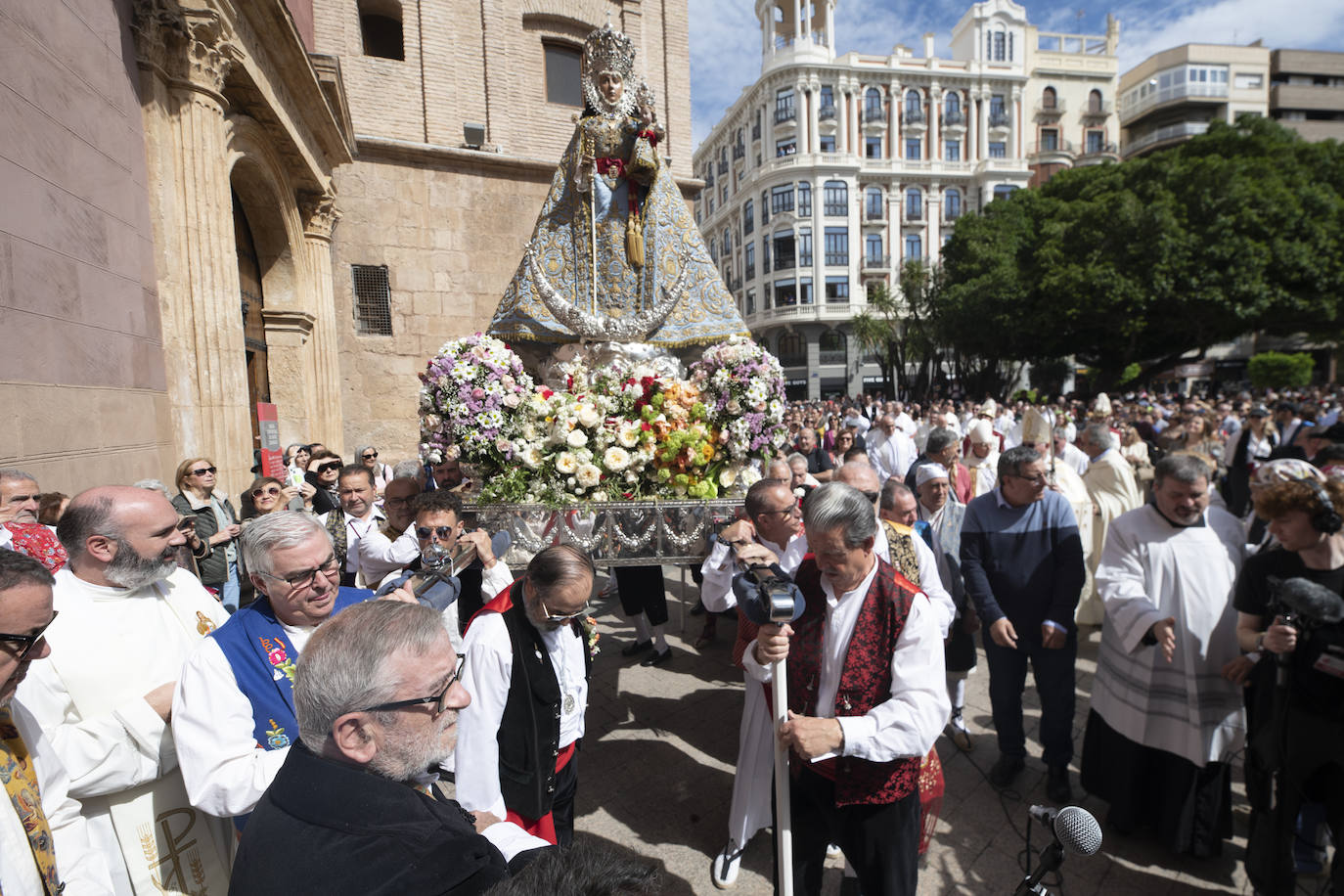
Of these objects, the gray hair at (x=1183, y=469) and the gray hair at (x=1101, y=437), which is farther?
the gray hair at (x=1101, y=437)

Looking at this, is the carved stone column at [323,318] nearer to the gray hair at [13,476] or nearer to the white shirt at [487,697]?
the gray hair at [13,476]

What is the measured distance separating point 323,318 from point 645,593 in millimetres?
7532

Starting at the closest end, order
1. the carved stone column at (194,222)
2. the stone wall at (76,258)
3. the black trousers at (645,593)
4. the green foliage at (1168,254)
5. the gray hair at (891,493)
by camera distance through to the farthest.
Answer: the gray hair at (891,493), the stone wall at (76,258), the black trousers at (645,593), the carved stone column at (194,222), the green foliage at (1168,254)

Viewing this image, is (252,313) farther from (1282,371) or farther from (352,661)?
(1282,371)

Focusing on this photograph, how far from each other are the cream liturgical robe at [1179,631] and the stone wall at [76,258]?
6429mm

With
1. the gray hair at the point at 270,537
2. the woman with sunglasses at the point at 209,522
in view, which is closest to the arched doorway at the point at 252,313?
the woman with sunglasses at the point at 209,522

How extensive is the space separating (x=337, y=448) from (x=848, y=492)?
987cm

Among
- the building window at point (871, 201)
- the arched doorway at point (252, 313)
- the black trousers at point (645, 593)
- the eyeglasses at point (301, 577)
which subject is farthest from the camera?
the building window at point (871, 201)

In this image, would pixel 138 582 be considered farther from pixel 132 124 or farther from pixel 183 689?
pixel 132 124

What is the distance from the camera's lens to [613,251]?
498 centimetres

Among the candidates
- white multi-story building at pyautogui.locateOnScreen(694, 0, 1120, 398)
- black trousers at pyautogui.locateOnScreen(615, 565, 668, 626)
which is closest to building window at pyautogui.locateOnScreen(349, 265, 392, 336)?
black trousers at pyautogui.locateOnScreen(615, 565, 668, 626)

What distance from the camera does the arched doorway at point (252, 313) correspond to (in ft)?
28.7

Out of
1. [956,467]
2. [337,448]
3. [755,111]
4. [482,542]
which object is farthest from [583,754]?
[755,111]

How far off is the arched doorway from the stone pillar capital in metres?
0.89
